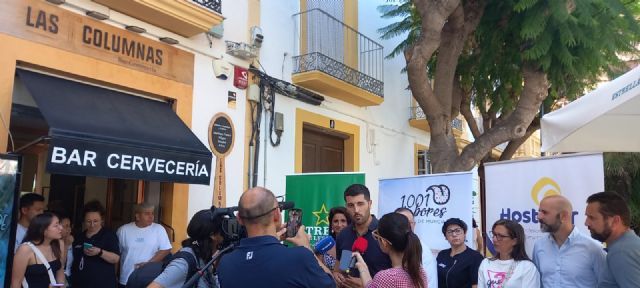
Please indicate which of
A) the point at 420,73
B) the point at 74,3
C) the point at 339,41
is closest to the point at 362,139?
the point at 339,41

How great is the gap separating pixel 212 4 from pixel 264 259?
552 cm

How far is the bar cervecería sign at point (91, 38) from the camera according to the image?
18.5ft

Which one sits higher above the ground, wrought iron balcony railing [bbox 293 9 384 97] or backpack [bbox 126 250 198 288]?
wrought iron balcony railing [bbox 293 9 384 97]

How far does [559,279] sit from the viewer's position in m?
3.89

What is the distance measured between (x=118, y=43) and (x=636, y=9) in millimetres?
8160

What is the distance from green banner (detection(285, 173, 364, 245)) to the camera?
753 cm

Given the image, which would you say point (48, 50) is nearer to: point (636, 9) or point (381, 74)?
point (381, 74)

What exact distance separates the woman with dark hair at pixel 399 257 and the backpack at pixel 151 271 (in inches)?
42.2

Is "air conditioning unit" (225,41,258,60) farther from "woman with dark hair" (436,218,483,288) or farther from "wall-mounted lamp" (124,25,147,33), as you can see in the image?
"woman with dark hair" (436,218,483,288)

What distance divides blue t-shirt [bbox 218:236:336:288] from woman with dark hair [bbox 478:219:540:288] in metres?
2.04

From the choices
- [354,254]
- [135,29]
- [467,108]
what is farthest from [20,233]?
[467,108]

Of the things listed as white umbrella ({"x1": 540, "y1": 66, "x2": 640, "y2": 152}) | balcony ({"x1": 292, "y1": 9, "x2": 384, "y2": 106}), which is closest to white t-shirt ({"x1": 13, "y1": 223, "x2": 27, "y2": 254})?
balcony ({"x1": 292, "y1": 9, "x2": 384, "y2": 106})

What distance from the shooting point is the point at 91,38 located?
6316 mm

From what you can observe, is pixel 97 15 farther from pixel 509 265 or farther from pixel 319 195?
pixel 509 265
